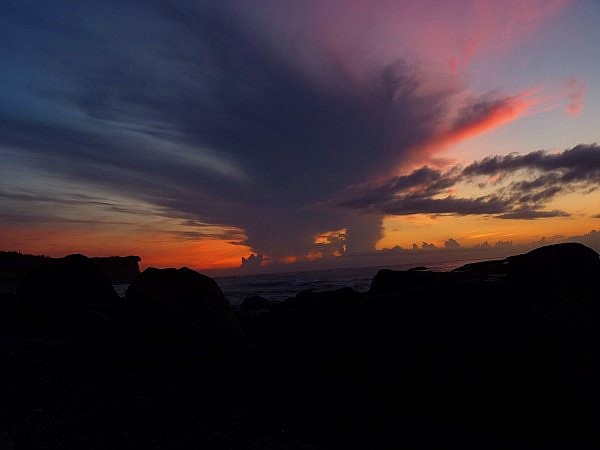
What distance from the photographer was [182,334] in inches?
464

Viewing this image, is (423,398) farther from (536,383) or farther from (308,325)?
(308,325)

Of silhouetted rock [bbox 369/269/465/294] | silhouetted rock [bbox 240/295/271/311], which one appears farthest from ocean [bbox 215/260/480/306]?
silhouetted rock [bbox 369/269/465/294]

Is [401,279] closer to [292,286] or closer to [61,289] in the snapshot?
[61,289]

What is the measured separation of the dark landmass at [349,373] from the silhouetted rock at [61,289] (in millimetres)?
7679

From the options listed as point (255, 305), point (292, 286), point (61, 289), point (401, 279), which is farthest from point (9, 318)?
point (292, 286)

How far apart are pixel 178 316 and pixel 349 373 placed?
5112mm

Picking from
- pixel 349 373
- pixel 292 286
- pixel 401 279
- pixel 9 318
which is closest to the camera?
pixel 349 373

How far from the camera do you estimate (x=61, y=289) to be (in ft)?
66.6

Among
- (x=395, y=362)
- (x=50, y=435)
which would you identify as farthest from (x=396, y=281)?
(x=50, y=435)

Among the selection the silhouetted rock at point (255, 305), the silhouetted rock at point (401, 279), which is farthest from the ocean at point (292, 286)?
the silhouetted rock at point (401, 279)

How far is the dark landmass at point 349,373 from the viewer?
23.2 ft

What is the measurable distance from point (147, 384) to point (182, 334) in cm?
226

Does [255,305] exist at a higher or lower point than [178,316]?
lower

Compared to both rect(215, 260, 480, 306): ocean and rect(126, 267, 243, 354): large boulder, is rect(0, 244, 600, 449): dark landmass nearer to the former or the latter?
rect(126, 267, 243, 354): large boulder
